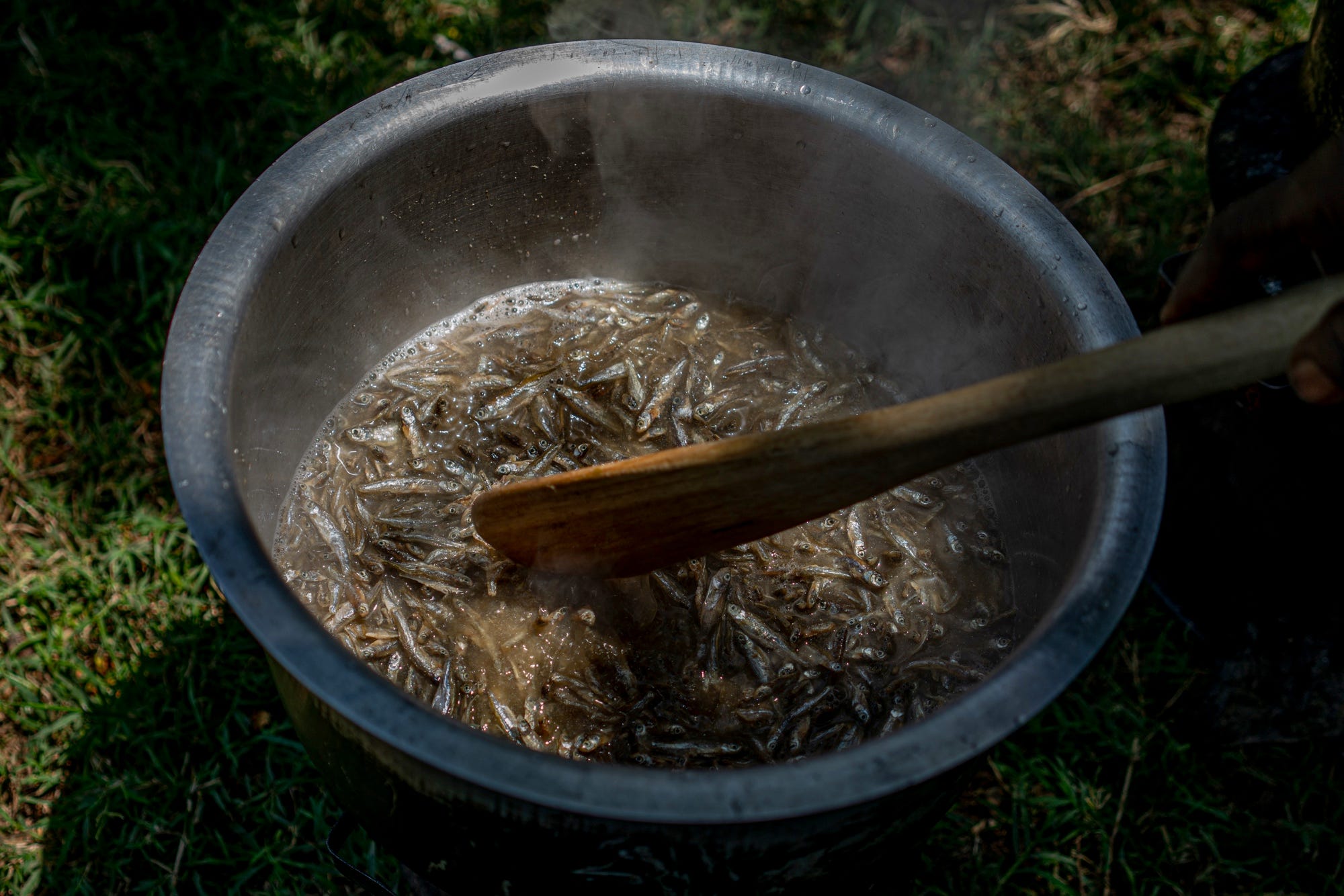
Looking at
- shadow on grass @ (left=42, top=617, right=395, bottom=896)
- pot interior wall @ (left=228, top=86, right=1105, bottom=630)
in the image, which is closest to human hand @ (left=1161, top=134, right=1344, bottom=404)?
pot interior wall @ (left=228, top=86, right=1105, bottom=630)

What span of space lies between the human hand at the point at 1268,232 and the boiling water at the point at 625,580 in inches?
45.0

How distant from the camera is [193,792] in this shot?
3932mm

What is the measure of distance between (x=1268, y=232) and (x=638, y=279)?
2.38m

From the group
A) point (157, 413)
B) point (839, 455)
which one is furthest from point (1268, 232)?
point (157, 413)

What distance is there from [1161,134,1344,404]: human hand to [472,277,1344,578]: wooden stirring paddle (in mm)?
749

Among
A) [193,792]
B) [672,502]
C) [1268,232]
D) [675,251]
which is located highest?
[1268,232]

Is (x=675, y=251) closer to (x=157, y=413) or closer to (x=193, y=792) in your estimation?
(x=157, y=413)

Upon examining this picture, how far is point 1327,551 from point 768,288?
8.54 feet

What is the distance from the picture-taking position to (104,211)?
17.0 ft

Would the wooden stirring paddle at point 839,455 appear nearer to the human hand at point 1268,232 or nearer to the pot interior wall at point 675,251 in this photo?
the pot interior wall at point 675,251

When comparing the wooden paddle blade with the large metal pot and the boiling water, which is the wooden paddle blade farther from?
the large metal pot

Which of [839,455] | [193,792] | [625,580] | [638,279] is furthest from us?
[638,279]

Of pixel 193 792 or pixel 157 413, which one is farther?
pixel 157 413

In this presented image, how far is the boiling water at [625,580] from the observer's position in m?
3.05
